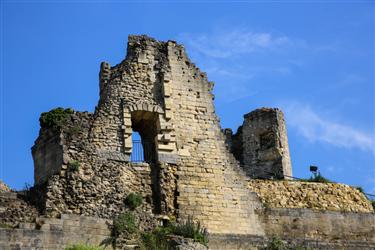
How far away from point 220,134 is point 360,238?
5828 mm

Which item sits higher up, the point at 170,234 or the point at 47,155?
the point at 47,155

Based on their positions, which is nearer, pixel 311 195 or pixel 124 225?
pixel 124 225

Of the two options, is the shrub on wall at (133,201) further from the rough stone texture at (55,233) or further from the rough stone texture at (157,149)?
the rough stone texture at (55,233)

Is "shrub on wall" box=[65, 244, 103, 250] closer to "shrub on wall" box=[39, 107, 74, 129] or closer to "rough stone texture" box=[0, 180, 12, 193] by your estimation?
"rough stone texture" box=[0, 180, 12, 193]

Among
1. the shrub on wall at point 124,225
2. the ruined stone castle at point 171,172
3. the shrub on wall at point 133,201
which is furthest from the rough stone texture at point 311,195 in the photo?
the shrub on wall at point 124,225

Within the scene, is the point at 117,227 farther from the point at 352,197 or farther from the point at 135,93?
the point at 352,197

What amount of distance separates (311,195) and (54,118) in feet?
30.5

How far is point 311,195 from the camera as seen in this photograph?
88.1 feet

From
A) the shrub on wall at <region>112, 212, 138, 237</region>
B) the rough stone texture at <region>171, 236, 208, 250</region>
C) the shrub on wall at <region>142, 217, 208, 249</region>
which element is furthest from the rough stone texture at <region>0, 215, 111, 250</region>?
the rough stone texture at <region>171, 236, 208, 250</region>

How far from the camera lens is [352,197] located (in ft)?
91.1

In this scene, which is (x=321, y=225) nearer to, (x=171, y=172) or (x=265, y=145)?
(x=171, y=172)

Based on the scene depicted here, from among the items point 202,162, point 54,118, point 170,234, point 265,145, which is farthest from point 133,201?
point 265,145

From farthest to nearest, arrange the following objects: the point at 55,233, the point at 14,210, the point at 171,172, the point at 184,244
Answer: the point at 171,172 → the point at 184,244 → the point at 14,210 → the point at 55,233

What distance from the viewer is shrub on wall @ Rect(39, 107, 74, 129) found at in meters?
22.8
